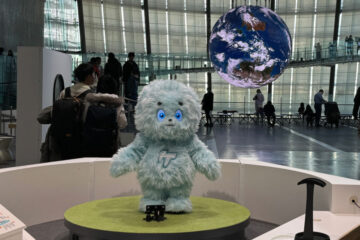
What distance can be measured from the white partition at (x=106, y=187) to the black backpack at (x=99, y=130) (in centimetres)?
37

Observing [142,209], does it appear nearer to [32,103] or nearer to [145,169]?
[145,169]

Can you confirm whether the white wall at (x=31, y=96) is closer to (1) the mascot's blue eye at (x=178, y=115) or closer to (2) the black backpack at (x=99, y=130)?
(2) the black backpack at (x=99, y=130)

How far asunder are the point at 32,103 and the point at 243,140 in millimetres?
7128

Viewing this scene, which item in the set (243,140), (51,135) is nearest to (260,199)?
(51,135)

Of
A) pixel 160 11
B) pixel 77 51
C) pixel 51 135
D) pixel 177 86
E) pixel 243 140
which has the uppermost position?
pixel 160 11

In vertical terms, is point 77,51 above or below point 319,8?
below

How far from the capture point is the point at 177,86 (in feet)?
11.6

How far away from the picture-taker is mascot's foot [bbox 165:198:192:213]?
3449 mm

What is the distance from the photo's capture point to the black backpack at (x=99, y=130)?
4422mm

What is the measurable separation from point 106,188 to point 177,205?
998 millimetres

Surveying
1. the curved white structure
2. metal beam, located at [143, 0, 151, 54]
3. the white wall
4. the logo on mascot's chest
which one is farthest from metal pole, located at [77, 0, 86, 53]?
the logo on mascot's chest

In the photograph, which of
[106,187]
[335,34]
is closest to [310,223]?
[106,187]

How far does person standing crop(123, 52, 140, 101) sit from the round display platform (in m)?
6.20

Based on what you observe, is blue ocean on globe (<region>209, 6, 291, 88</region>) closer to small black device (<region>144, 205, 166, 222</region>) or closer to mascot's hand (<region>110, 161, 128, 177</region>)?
mascot's hand (<region>110, 161, 128, 177</region>)
